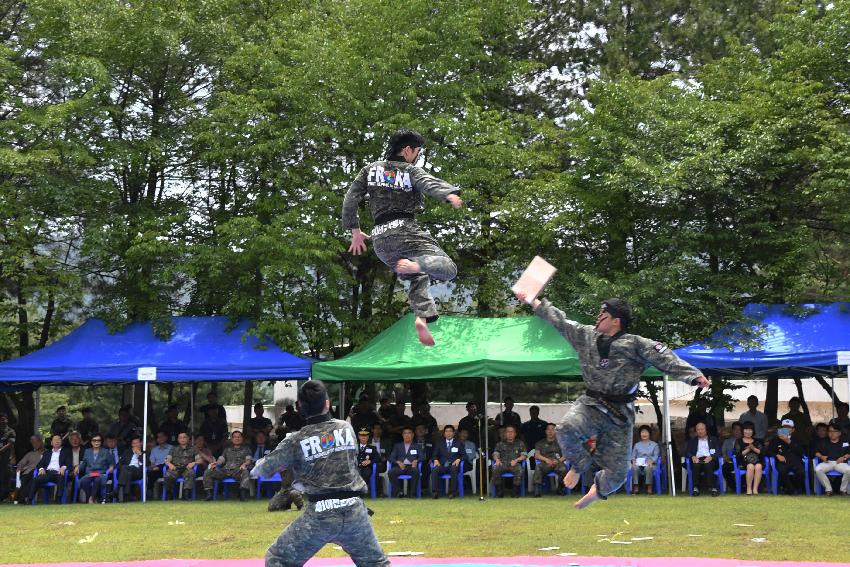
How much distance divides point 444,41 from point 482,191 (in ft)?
10.2

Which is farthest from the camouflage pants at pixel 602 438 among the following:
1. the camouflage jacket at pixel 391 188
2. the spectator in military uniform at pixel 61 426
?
the spectator in military uniform at pixel 61 426

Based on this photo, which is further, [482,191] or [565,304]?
[482,191]

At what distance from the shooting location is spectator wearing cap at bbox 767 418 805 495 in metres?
15.2

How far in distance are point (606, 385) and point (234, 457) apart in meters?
10.5

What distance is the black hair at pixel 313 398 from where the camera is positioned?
6115 mm

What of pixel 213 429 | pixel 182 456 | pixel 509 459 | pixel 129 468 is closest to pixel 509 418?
pixel 509 459

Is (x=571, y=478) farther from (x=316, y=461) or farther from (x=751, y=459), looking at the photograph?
(x=751, y=459)

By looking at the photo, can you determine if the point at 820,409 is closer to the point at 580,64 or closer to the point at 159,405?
the point at 580,64

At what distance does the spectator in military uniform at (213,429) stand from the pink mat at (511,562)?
8.86 meters

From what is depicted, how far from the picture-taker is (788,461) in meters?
15.3

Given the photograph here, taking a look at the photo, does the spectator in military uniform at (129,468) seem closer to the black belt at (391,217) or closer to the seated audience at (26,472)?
the seated audience at (26,472)

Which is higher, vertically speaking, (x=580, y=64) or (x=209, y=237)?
(x=580, y=64)

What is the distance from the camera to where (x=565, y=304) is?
17.3 metres

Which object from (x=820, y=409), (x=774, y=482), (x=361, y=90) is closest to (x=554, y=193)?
(x=361, y=90)
